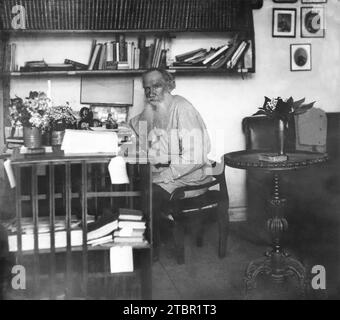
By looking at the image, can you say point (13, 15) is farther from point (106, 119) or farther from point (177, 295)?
point (177, 295)

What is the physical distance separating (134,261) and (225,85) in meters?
2.37

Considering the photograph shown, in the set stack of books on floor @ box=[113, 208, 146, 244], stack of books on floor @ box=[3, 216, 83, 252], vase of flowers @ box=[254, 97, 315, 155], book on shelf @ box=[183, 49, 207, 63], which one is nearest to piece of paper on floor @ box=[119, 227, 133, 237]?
stack of books on floor @ box=[113, 208, 146, 244]

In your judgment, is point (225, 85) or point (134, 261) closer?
point (134, 261)

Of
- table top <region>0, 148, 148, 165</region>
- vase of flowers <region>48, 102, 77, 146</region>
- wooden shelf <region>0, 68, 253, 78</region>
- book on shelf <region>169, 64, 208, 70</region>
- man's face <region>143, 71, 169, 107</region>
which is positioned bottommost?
table top <region>0, 148, 148, 165</region>

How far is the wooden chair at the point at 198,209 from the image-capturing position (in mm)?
3418

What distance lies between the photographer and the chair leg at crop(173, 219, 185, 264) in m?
3.43

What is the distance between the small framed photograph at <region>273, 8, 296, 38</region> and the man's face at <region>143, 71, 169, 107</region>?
4.84ft

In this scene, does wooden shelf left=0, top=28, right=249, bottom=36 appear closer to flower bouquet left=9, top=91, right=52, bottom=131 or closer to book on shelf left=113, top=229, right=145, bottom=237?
flower bouquet left=9, top=91, right=52, bottom=131

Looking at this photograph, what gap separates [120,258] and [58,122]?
43.3 inches

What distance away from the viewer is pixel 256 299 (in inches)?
110

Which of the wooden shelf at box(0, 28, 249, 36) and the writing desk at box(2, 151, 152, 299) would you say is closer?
the writing desk at box(2, 151, 152, 299)

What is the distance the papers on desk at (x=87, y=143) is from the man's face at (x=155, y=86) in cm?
116

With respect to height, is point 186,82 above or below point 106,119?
above

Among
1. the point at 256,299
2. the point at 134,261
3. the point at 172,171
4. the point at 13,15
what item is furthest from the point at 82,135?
the point at 13,15
